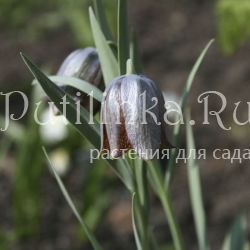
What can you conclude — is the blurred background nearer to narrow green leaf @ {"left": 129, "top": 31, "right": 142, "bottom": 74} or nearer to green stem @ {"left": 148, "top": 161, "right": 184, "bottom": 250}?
narrow green leaf @ {"left": 129, "top": 31, "right": 142, "bottom": 74}

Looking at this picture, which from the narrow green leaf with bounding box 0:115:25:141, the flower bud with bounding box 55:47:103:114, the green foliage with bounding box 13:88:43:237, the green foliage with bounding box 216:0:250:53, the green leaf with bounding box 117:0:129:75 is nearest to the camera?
the green leaf with bounding box 117:0:129:75

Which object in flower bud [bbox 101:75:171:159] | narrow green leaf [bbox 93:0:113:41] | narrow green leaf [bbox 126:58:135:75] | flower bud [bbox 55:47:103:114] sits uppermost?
narrow green leaf [bbox 93:0:113:41]

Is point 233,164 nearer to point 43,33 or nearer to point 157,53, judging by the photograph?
point 157,53

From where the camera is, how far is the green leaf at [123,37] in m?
1.28

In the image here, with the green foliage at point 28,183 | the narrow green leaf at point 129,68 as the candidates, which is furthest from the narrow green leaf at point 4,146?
the narrow green leaf at point 129,68

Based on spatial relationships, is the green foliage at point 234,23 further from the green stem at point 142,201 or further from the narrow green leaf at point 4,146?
the narrow green leaf at point 4,146

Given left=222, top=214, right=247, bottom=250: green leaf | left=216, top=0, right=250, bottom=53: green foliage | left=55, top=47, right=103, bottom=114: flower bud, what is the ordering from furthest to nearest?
left=216, top=0, right=250, bottom=53: green foliage
left=222, top=214, right=247, bottom=250: green leaf
left=55, top=47, right=103, bottom=114: flower bud

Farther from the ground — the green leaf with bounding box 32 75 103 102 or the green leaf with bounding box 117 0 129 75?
the green leaf with bounding box 117 0 129 75

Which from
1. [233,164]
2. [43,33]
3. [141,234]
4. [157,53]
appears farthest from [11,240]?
[43,33]

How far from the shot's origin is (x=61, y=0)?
4.18 metres

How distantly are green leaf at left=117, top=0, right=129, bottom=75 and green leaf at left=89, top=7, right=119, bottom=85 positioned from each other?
0.04 meters

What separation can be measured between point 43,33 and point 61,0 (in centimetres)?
20

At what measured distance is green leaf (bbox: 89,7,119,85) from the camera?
133 centimetres

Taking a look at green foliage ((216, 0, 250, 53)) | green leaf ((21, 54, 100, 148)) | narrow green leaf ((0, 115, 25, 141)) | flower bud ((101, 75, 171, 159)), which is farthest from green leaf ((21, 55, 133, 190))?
narrow green leaf ((0, 115, 25, 141))
